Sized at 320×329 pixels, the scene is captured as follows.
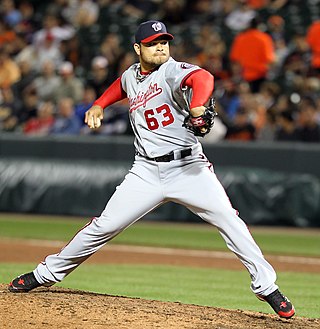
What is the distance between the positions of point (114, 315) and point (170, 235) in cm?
749

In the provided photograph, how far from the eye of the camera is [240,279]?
9531 mm

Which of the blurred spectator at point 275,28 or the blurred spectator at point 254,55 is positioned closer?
the blurred spectator at point 254,55

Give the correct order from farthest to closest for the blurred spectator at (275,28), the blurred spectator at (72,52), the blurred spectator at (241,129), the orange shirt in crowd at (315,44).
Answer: the blurred spectator at (72,52) → the blurred spectator at (275,28) → the orange shirt in crowd at (315,44) → the blurred spectator at (241,129)

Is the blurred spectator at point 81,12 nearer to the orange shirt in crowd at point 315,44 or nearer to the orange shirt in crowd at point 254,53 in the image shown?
the orange shirt in crowd at point 254,53

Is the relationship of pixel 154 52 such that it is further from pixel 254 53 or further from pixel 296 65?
pixel 254 53

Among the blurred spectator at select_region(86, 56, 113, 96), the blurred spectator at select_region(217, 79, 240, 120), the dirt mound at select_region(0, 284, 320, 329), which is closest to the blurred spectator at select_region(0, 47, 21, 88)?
the blurred spectator at select_region(86, 56, 113, 96)

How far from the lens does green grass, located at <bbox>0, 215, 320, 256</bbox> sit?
1238 centimetres

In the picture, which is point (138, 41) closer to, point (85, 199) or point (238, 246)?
point (238, 246)

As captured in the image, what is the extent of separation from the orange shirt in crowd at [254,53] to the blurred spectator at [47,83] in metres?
3.68

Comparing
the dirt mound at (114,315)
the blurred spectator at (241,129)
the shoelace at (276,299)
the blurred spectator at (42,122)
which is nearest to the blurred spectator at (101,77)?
the blurred spectator at (42,122)

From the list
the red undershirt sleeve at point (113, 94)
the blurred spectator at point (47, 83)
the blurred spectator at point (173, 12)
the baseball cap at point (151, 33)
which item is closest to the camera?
the baseball cap at point (151, 33)

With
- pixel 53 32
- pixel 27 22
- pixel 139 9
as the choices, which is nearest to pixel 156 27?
pixel 53 32

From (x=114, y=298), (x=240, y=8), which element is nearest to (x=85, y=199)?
(x=240, y=8)

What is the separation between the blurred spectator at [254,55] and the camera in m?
16.1
